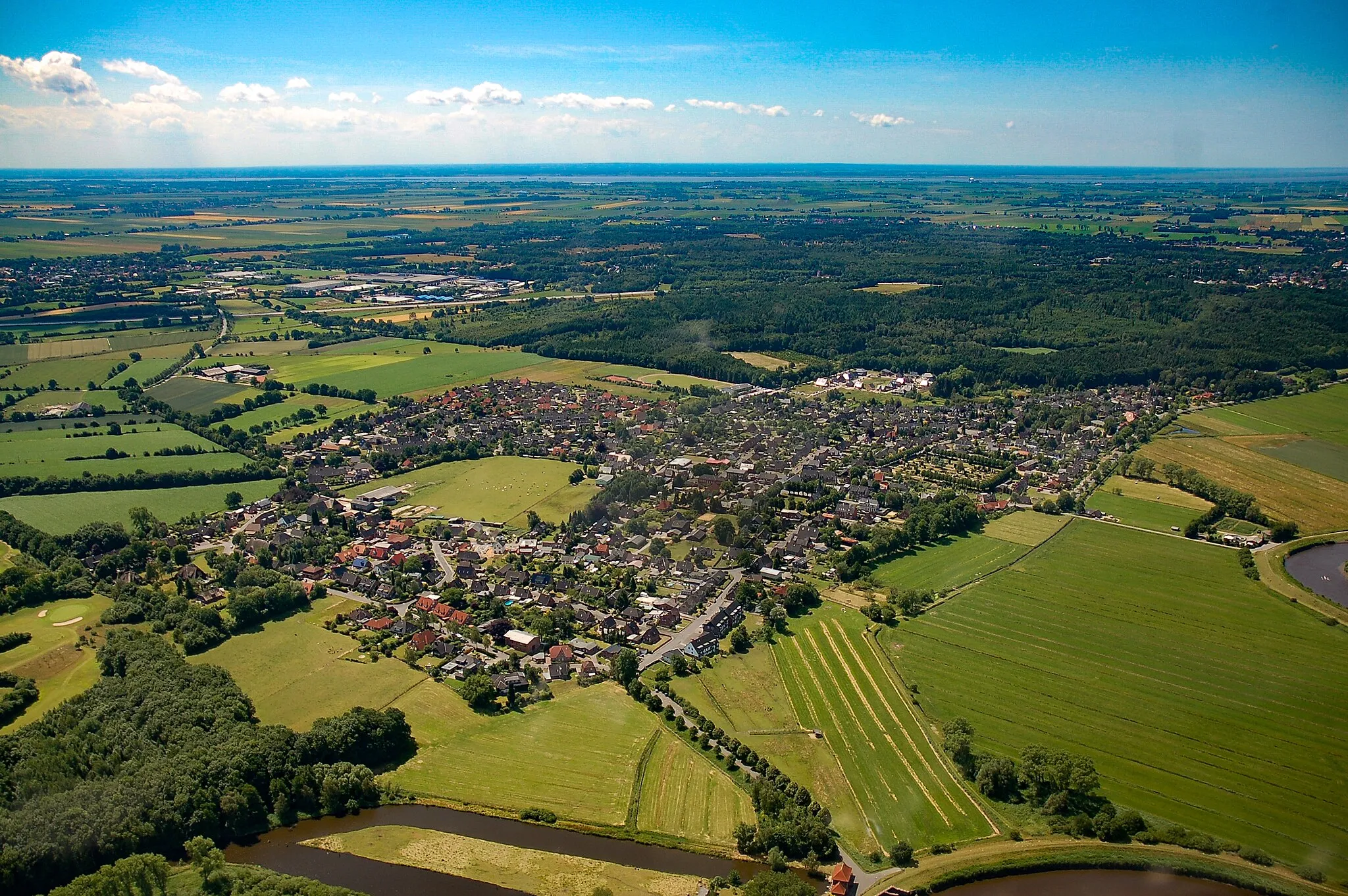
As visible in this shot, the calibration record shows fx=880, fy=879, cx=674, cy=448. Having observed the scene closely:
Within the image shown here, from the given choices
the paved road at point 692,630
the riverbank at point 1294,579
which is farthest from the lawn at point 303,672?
the riverbank at point 1294,579

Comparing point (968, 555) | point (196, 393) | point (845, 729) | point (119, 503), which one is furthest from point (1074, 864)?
point (196, 393)

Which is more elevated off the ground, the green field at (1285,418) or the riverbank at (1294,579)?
the green field at (1285,418)

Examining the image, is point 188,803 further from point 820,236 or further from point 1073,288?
point 820,236

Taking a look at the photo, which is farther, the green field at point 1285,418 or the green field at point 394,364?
the green field at point 394,364

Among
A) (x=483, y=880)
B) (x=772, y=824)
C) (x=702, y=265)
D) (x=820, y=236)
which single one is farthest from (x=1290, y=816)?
(x=820, y=236)

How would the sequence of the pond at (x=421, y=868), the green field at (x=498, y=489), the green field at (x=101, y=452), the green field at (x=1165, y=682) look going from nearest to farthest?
the pond at (x=421, y=868) → the green field at (x=1165, y=682) → the green field at (x=498, y=489) → the green field at (x=101, y=452)

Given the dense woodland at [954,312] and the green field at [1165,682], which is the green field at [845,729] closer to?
the green field at [1165,682]
